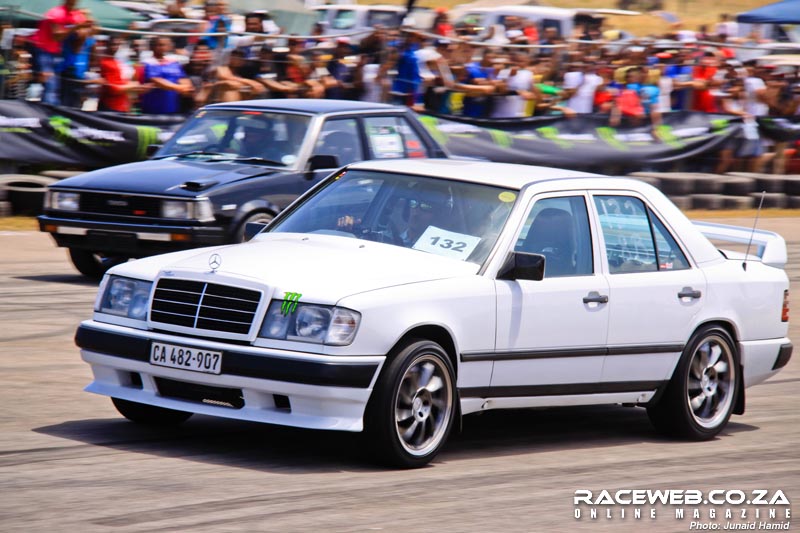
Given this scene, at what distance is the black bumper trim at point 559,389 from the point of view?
6494 millimetres

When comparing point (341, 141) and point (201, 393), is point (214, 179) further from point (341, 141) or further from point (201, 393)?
point (201, 393)

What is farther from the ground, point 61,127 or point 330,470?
point 61,127

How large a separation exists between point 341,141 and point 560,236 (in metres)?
5.42

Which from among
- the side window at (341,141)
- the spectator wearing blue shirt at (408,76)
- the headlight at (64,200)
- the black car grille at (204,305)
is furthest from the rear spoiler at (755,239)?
the spectator wearing blue shirt at (408,76)

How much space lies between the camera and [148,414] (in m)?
6.78

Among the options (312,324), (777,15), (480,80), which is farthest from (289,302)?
(777,15)

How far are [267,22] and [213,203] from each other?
715cm

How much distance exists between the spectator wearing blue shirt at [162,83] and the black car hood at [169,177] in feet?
14.2

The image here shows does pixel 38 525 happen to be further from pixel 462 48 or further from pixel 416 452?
pixel 462 48

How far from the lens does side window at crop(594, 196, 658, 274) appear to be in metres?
7.20

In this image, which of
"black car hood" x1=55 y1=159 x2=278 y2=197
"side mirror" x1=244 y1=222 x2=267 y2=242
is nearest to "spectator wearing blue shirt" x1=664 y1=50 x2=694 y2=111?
"black car hood" x1=55 y1=159 x2=278 y2=197

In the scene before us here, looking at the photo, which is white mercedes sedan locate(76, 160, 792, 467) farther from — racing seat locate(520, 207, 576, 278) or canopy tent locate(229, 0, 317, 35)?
canopy tent locate(229, 0, 317, 35)

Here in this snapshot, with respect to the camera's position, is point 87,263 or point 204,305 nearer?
point 204,305

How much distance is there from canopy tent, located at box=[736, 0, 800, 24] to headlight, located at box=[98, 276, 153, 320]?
83.6ft
